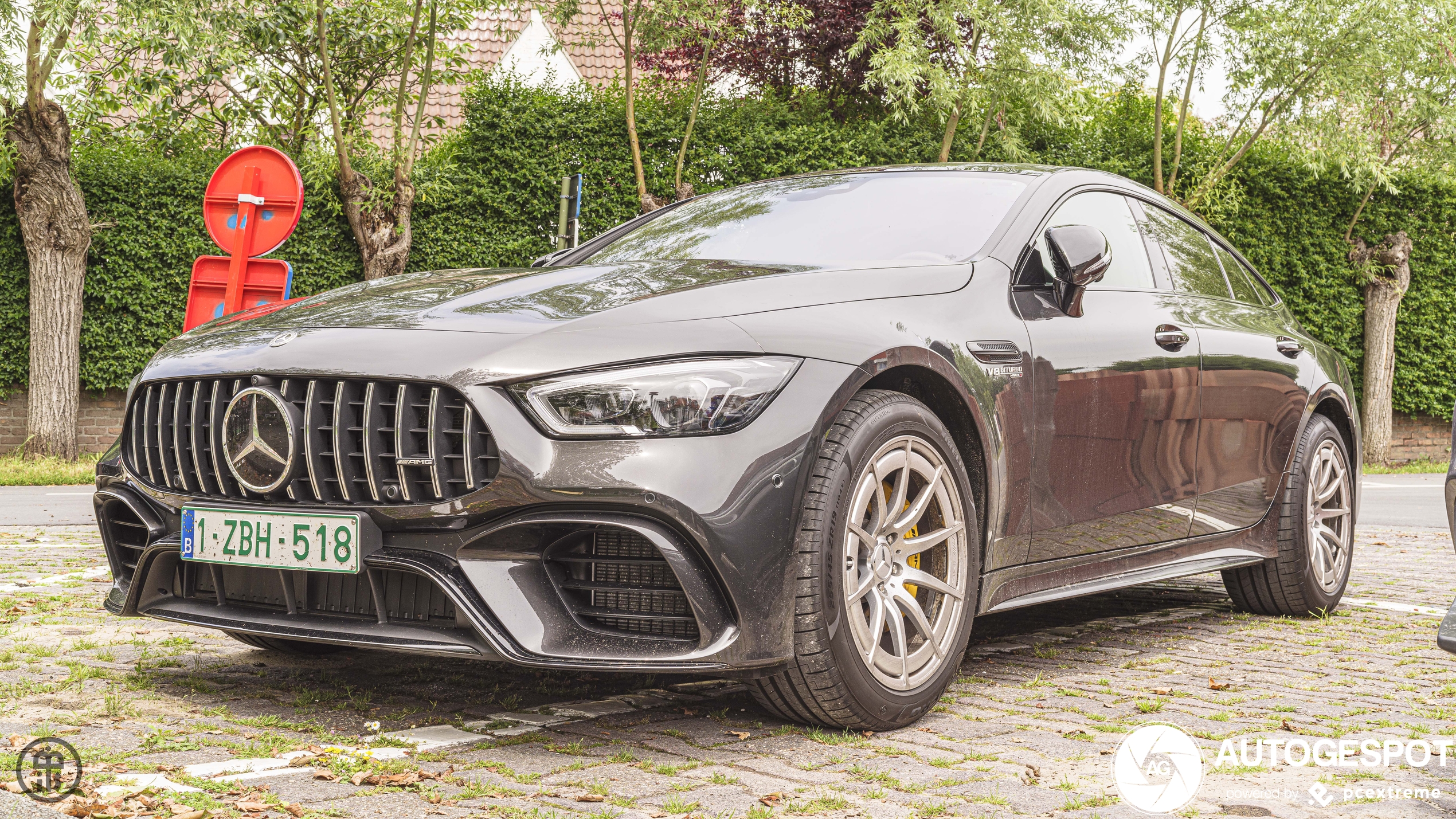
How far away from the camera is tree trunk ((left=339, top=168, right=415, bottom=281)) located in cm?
1488

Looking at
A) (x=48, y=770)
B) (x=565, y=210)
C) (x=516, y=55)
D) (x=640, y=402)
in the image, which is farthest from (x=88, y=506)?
(x=516, y=55)

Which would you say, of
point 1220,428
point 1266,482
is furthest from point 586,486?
point 1266,482

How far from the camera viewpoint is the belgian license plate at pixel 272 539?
A: 9.66 feet

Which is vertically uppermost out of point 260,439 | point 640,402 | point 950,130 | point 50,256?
point 950,130

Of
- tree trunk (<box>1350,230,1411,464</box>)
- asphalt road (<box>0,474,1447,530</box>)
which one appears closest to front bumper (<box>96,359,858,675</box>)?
asphalt road (<box>0,474,1447,530</box>)

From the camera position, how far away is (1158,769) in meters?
2.97

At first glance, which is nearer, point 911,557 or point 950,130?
point 911,557

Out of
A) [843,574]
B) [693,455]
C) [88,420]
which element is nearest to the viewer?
[693,455]

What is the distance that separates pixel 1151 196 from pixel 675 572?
3.02 metres

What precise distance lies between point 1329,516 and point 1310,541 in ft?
0.89

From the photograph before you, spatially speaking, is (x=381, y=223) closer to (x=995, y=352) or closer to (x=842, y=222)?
(x=842, y=222)

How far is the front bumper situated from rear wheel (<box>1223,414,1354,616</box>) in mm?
3025

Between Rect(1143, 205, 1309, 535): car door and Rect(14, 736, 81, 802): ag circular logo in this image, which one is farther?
Rect(1143, 205, 1309, 535): car door

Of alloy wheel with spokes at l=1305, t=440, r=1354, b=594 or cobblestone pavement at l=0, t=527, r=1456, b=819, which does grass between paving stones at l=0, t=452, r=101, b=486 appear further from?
alloy wheel with spokes at l=1305, t=440, r=1354, b=594
